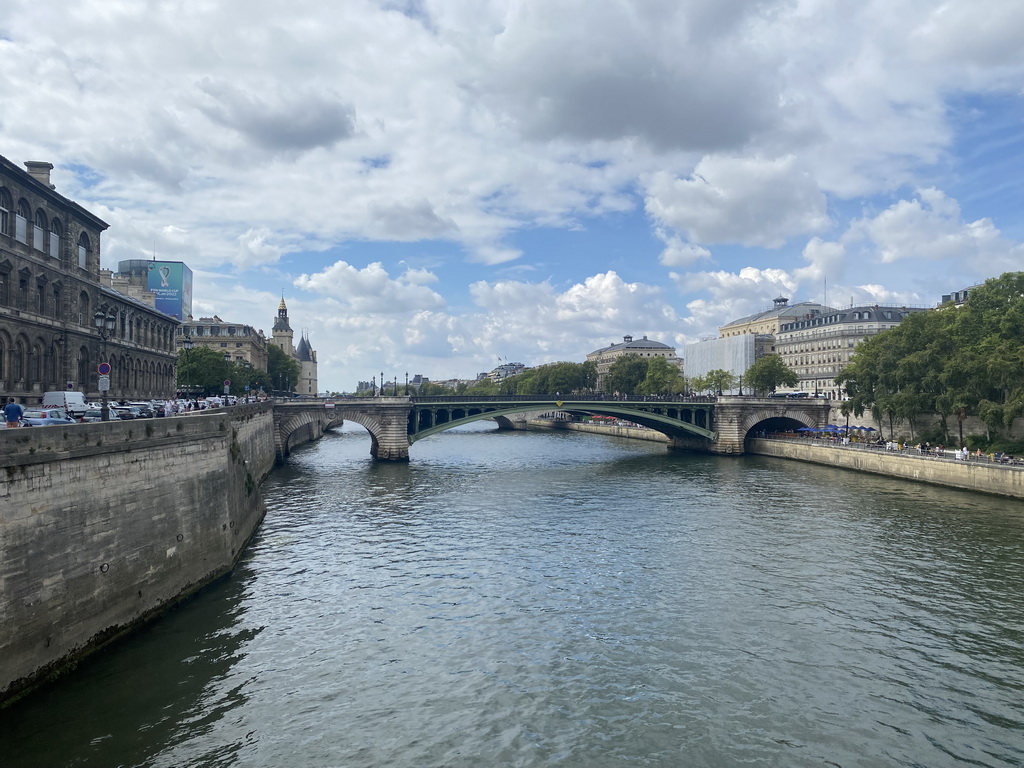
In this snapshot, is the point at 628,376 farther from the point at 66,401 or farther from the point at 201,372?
the point at 66,401

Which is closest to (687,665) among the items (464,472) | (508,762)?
(508,762)

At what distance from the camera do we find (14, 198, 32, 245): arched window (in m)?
36.2

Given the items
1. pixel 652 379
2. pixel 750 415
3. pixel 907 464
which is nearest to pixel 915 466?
pixel 907 464

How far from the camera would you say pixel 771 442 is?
8206cm

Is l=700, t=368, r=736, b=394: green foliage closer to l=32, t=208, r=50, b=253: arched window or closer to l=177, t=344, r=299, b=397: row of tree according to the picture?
l=177, t=344, r=299, b=397: row of tree

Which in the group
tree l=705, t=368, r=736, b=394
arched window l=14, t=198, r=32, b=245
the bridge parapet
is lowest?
the bridge parapet

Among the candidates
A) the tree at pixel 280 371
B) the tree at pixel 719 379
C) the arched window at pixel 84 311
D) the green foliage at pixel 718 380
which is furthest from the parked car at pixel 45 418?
the tree at pixel 280 371

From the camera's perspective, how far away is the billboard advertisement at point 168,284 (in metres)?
105

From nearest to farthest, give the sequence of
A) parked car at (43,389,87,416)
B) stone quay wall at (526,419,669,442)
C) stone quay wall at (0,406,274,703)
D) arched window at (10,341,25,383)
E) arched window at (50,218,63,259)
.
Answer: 1. stone quay wall at (0,406,274,703)
2. parked car at (43,389,87,416)
3. arched window at (10,341,25,383)
4. arched window at (50,218,63,259)
5. stone quay wall at (526,419,669,442)

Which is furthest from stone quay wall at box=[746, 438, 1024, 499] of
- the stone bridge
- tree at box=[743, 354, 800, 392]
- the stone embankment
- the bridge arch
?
tree at box=[743, 354, 800, 392]

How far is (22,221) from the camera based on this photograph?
36.8 m

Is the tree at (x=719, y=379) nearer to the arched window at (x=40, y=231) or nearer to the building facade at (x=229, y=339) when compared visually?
the building facade at (x=229, y=339)

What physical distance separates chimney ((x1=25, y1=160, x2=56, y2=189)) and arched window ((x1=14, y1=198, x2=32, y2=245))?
6096 mm

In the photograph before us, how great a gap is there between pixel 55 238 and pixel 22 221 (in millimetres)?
4304
